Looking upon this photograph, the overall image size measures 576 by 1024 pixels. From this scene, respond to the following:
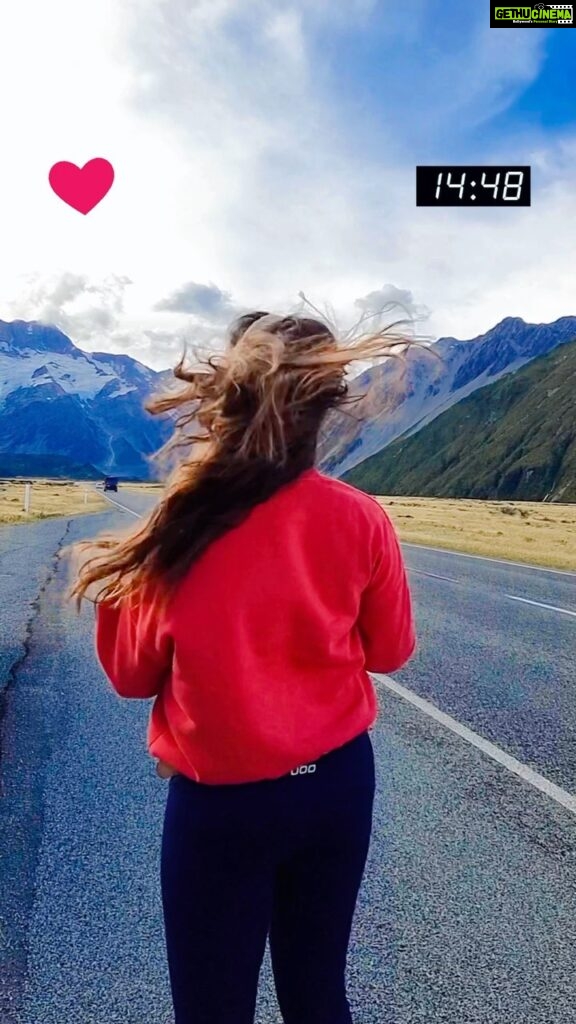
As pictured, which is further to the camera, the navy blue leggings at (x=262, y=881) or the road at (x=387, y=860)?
the road at (x=387, y=860)

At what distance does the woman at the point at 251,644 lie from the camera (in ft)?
4.87

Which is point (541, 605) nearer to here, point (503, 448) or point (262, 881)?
point (262, 881)

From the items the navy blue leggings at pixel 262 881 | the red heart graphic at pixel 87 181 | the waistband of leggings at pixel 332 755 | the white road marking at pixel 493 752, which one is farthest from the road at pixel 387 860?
the red heart graphic at pixel 87 181

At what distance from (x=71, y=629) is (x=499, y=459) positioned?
148 m

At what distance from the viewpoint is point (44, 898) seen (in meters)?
3.11

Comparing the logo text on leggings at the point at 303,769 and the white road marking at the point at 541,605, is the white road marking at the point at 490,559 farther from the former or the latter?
the logo text on leggings at the point at 303,769

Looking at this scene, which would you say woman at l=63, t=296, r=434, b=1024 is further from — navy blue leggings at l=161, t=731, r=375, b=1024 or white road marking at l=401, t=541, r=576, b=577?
white road marking at l=401, t=541, r=576, b=577

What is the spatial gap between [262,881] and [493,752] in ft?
11.7

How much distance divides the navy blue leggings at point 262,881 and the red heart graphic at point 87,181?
6.79 meters

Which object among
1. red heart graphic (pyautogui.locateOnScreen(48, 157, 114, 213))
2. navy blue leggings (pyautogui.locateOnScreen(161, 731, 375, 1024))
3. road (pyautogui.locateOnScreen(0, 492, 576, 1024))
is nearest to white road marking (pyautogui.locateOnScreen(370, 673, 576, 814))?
road (pyautogui.locateOnScreen(0, 492, 576, 1024))

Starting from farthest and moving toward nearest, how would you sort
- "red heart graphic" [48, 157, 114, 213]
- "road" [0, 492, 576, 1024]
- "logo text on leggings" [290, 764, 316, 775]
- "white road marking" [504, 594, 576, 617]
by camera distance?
"white road marking" [504, 594, 576, 617]
"red heart graphic" [48, 157, 114, 213]
"road" [0, 492, 576, 1024]
"logo text on leggings" [290, 764, 316, 775]

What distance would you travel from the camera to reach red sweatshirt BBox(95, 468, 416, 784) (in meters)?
1.47

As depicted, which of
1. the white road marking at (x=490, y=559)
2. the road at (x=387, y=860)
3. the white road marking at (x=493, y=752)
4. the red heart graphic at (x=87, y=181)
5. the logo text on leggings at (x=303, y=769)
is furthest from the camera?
the white road marking at (x=490, y=559)

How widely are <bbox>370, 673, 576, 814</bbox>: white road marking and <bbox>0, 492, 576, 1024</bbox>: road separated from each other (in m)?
0.04
